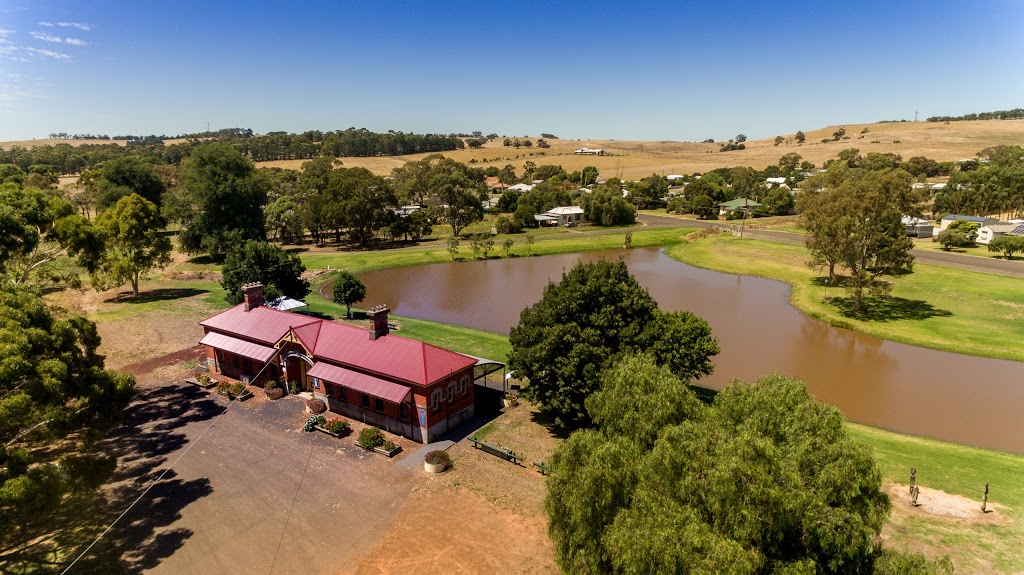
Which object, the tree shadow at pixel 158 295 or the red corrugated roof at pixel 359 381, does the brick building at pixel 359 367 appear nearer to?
the red corrugated roof at pixel 359 381

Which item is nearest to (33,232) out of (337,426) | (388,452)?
(337,426)

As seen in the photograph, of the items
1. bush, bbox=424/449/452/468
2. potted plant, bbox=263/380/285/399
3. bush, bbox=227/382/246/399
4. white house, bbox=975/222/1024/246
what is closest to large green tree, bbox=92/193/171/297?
bush, bbox=227/382/246/399

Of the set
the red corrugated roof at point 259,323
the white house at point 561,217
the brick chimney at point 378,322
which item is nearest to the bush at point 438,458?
the brick chimney at point 378,322

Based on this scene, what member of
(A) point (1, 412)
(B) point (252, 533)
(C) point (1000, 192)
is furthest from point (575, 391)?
(C) point (1000, 192)

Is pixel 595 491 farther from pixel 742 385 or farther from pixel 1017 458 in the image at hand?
pixel 1017 458

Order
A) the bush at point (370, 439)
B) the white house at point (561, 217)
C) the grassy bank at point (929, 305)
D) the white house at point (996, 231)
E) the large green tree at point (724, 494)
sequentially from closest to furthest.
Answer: the large green tree at point (724, 494)
the bush at point (370, 439)
the grassy bank at point (929, 305)
the white house at point (996, 231)
the white house at point (561, 217)

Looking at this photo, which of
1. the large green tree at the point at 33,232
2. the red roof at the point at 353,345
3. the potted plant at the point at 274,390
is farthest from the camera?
the potted plant at the point at 274,390

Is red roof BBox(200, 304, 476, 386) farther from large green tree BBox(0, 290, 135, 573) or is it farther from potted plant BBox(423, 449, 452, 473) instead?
large green tree BBox(0, 290, 135, 573)

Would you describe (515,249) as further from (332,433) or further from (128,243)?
(332,433)

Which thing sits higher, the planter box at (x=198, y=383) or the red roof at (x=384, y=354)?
the red roof at (x=384, y=354)
